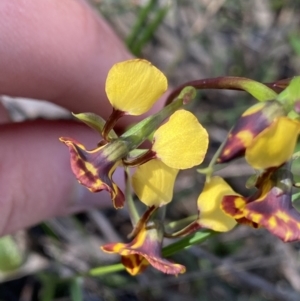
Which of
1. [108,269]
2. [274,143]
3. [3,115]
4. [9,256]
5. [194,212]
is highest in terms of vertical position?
[274,143]

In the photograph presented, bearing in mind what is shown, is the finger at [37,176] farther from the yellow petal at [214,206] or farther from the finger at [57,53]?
the yellow petal at [214,206]

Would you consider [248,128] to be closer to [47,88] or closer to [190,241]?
[190,241]

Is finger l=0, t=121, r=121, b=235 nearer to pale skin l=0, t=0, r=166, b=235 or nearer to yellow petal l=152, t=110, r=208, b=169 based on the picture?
pale skin l=0, t=0, r=166, b=235

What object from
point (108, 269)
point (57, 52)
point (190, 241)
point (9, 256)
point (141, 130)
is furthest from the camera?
point (9, 256)

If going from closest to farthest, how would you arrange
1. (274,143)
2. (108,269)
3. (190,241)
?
(274,143)
(190,241)
(108,269)

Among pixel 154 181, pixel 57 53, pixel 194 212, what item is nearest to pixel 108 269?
pixel 154 181

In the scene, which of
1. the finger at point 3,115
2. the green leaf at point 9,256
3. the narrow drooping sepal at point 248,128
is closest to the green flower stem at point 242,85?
the narrow drooping sepal at point 248,128

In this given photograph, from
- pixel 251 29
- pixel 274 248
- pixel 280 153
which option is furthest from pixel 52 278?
pixel 251 29
